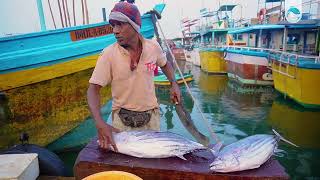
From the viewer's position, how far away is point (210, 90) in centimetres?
1777

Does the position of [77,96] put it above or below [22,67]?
below

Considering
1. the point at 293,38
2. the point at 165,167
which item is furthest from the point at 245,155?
the point at 293,38

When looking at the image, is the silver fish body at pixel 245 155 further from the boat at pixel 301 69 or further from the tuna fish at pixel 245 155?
the boat at pixel 301 69

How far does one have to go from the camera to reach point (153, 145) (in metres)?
2.12

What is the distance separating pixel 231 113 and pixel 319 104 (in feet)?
11.9

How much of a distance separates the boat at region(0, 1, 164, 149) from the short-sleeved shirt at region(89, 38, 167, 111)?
12.2ft

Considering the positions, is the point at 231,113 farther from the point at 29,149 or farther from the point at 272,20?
the point at 272,20

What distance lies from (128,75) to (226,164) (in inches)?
48.3

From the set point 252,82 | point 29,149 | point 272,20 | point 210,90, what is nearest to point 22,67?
point 29,149

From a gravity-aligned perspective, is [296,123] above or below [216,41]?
below

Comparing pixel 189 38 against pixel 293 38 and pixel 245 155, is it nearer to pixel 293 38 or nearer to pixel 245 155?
pixel 293 38

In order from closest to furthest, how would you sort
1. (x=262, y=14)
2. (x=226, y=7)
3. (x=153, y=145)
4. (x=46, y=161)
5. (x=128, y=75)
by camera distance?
(x=153, y=145)
(x=128, y=75)
(x=46, y=161)
(x=262, y=14)
(x=226, y=7)

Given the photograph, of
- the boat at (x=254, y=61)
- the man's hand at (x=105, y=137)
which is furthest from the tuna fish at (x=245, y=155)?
the boat at (x=254, y=61)

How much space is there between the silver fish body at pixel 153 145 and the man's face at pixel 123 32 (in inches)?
34.5
